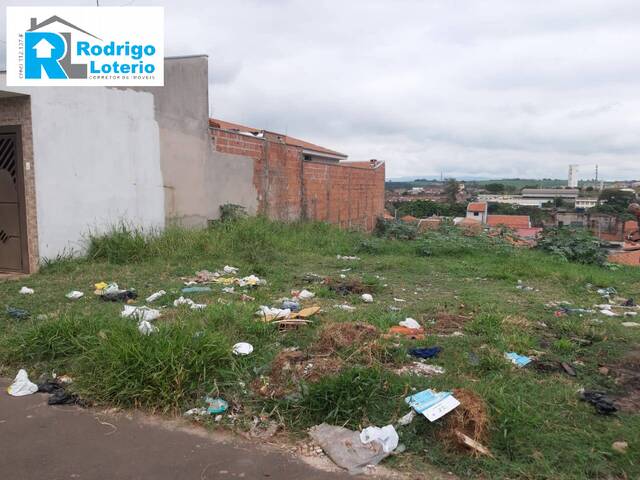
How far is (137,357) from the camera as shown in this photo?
306 centimetres

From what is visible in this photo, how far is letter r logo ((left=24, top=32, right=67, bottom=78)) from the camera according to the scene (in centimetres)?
738

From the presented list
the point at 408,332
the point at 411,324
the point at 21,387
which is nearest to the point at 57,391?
the point at 21,387

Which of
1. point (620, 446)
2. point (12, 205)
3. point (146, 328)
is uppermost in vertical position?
point (12, 205)

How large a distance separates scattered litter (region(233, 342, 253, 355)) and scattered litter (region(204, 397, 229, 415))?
18.7 inches

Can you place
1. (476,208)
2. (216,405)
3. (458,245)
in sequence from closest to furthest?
(216,405)
(458,245)
(476,208)

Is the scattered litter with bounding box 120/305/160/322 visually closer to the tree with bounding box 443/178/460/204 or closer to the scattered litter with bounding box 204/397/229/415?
the scattered litter with bounding box 204/397/229/415

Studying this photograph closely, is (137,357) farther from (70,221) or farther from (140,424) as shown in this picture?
(70,221)

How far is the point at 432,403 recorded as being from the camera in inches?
105

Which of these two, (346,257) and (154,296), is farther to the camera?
(346,257)

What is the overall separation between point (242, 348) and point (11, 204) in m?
5.49

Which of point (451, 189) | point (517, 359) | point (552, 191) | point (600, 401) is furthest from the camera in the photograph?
point (552, 191)

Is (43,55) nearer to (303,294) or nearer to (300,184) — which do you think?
(303,294)

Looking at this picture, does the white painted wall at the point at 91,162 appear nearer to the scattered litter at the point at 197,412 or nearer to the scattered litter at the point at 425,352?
the scattered litter at the point at 197,412

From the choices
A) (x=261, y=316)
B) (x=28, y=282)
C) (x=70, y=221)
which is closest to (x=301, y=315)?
(x=261, y=316)
